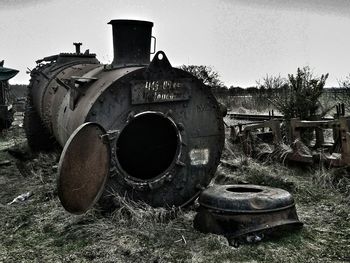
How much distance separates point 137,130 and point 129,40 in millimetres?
1231

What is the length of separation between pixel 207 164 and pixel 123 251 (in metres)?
1.82

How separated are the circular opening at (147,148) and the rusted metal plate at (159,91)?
42cm

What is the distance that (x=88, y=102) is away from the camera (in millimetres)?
4566

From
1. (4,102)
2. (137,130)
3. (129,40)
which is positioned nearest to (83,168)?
(137,130)

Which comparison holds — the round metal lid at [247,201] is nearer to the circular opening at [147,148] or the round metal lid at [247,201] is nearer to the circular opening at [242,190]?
the circular opening at [242,190]

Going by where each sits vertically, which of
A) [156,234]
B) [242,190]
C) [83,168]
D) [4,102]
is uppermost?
[4,102]

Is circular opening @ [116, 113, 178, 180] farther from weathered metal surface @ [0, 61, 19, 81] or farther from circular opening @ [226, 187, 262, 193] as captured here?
weathered metal surface @ [0, 61, 19, 81]

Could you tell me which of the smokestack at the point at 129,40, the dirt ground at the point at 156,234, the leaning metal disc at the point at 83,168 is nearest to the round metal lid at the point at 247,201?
the dirt ground at the point at 156,234

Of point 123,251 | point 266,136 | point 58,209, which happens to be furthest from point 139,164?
point 266,136

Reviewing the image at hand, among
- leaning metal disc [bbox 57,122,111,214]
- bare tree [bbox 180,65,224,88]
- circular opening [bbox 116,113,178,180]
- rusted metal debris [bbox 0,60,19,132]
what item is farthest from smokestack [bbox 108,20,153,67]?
bare tree [bbox 180,65,224,88]

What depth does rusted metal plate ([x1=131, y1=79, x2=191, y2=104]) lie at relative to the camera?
4.67 metres

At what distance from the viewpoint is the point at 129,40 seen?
17.8 ft

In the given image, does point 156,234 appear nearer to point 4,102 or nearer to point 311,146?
point 311,146

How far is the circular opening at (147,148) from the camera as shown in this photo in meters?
5.21
